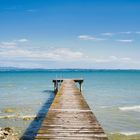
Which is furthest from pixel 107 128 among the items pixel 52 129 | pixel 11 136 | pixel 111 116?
pixel 52 129

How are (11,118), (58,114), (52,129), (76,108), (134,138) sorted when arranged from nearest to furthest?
(52,129), (58,114), (76,108), (134,138), (11,118)

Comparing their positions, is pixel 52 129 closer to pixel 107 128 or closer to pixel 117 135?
pixel 117 135

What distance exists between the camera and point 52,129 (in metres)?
9.69

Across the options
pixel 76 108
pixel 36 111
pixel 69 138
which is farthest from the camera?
pixel 36 111

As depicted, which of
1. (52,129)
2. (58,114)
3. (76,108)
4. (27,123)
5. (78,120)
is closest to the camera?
(52,129)

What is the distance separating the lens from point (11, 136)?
47.2ft

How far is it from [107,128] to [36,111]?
29.1 ft

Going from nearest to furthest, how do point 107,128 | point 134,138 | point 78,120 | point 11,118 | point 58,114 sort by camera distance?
point 78,120 < point 58,114 < point 134,138 < point 107,128 < point 11,118

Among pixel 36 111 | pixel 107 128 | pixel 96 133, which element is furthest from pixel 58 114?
pixel 36 111

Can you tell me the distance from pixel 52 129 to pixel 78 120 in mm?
1704

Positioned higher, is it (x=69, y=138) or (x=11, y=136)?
(x=69, y=138)

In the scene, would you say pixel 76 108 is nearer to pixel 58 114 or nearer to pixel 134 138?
pixel 58 114

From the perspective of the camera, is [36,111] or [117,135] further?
[36,111]

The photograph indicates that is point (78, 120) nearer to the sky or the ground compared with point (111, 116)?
nearer to the sky
